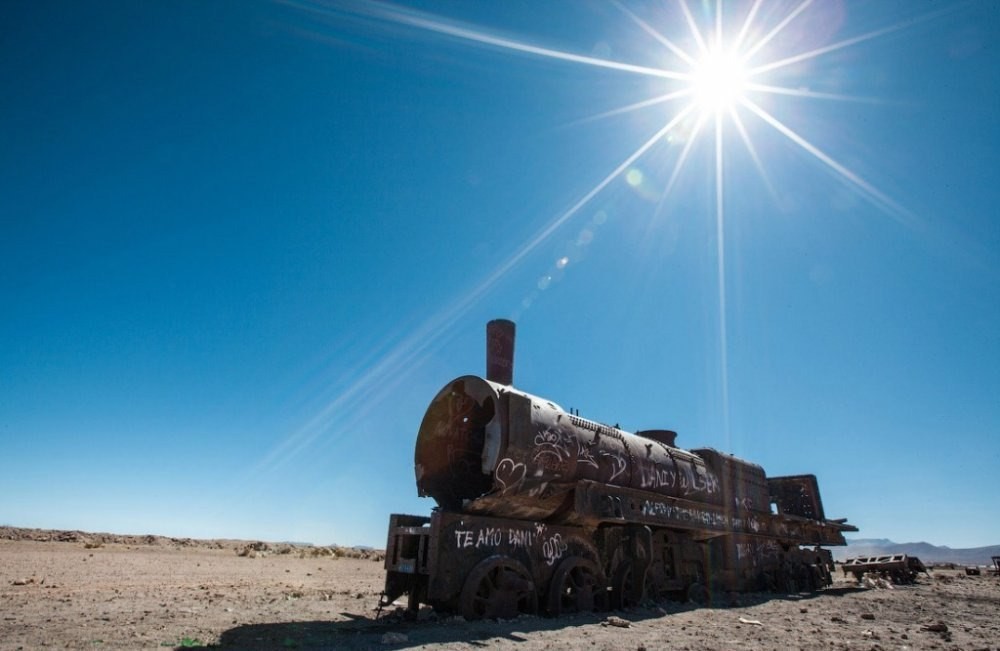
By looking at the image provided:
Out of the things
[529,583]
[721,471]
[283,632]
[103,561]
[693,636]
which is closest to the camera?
[283,632]

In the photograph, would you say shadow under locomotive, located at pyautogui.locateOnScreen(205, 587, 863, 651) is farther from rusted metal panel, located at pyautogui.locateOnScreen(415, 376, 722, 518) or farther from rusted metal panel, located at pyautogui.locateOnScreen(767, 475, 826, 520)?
rusted metal panel, located at pyautogui.locateOnScreen(767, 475, 826, 520)

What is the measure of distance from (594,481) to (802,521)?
12.7 metres

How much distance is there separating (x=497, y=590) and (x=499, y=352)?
4232mm

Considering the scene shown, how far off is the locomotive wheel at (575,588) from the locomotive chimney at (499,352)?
3473mm

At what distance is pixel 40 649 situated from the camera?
205 inches

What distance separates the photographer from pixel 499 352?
10180mm

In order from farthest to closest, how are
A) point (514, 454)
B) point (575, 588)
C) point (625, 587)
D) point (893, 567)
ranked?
point (893, 567)
point (625, 587)
point (575, 588)
point (514, 454)

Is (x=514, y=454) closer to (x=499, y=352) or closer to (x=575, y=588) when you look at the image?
(x=499, y=352)

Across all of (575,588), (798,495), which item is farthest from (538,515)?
(798,495)

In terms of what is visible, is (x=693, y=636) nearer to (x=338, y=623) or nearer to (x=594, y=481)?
(x=594, y=481)

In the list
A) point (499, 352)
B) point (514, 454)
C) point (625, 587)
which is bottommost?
point (625, 587)

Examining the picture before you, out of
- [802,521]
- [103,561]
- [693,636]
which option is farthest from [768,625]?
[103,561]

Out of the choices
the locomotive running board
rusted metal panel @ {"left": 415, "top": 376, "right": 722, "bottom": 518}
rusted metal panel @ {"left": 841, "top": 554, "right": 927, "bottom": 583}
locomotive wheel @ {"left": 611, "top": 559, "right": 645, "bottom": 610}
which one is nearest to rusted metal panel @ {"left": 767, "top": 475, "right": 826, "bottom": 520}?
the locomotive running board

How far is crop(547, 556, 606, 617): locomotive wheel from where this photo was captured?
8406 mm
